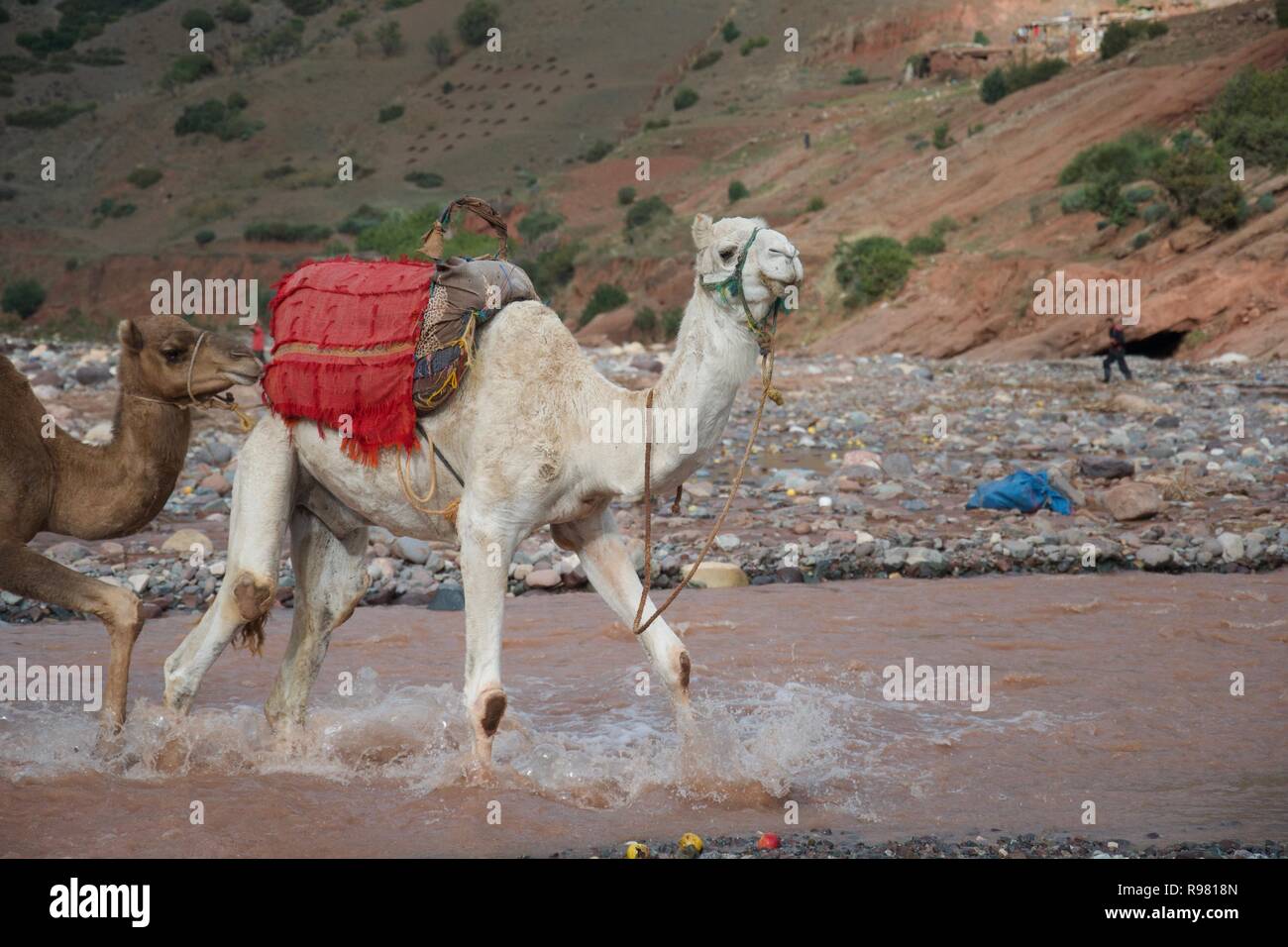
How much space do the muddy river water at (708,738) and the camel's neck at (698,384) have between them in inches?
54.5

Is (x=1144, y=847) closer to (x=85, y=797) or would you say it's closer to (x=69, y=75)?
(x=85, y=797)

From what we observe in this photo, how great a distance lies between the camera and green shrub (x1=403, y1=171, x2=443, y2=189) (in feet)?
232

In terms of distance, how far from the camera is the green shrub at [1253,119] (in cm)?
2989

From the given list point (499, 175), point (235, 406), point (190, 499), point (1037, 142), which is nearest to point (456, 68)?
point (499, 175)

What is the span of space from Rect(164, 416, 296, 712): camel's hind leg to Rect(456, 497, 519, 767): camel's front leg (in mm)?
1011

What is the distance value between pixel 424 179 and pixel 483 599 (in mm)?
67755

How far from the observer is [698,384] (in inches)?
215

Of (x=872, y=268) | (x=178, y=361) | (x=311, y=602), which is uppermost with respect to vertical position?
(x=872, y=268)

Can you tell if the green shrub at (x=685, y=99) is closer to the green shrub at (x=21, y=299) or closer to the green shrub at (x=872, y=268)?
the green shrub at (x=21, y=299)

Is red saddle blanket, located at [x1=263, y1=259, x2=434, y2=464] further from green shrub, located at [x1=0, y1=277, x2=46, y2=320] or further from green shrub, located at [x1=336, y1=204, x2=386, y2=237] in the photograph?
green shrub, located at [x1=336, y1=204, x2=386, y2=237]

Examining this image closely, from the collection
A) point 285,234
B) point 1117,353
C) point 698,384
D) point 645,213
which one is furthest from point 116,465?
point 285,234

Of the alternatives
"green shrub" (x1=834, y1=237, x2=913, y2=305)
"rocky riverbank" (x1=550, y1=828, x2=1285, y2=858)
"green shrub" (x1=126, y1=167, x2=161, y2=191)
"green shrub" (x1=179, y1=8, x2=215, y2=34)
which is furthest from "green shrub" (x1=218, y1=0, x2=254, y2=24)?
"rocky riverbank" (x1=550, y1=828, x2=1285, y2=858)

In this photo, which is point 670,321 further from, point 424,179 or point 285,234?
point 424,179

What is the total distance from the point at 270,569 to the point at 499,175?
220 feet
